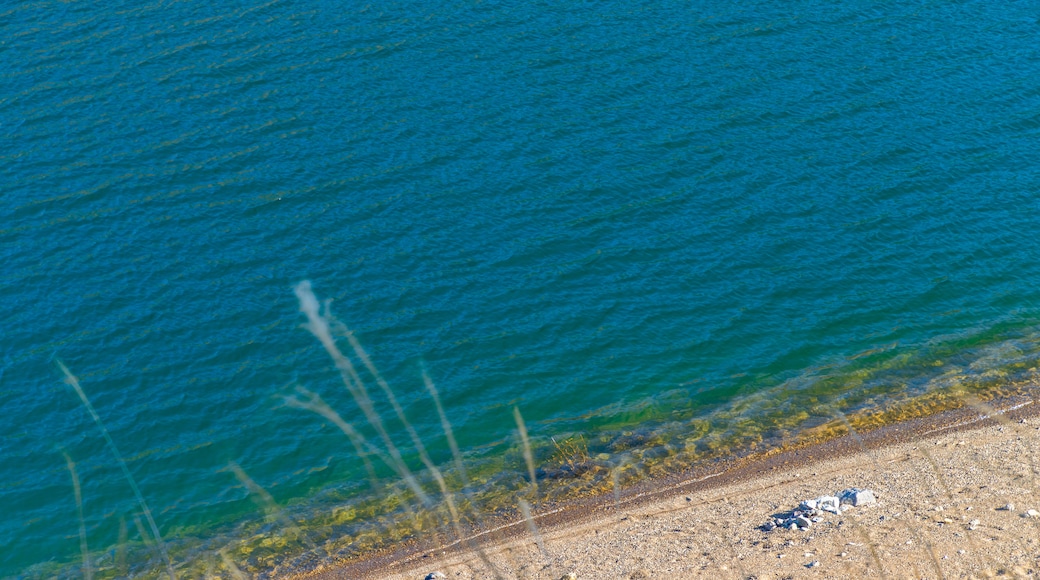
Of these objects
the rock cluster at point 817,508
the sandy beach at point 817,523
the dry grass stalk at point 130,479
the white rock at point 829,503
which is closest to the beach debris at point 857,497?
the rock cluster at point 817,508

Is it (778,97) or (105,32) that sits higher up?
(105,32)

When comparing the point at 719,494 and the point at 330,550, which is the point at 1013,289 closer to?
the point at 719,494

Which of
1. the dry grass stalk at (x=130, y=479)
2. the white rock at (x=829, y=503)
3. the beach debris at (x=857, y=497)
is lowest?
the beach debris at (x=857, y=497)

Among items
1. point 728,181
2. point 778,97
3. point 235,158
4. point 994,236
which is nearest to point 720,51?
point 778,97

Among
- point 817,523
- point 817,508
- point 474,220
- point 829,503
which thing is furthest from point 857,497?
point 474,220

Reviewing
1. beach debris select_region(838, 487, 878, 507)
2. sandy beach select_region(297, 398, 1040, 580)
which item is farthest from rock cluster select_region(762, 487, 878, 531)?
sandy beach select_region(297, 398, 1040, 580)

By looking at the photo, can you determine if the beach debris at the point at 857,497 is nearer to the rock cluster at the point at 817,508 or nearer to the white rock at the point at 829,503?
the rock cluster at the point at 817,508

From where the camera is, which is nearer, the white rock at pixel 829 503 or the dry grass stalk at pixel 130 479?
the white rock at pixel 829 503

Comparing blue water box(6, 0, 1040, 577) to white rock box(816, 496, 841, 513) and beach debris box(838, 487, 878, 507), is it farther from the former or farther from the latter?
white rock box(816, 496, 841, 513)
